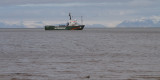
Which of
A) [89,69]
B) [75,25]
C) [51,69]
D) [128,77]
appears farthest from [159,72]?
[75,25]

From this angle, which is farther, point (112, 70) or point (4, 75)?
point (112, 70)

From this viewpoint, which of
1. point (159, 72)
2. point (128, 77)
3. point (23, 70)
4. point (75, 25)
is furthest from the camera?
point (75, 25)

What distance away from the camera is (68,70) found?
57.4 ft

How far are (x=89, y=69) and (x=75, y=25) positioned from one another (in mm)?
123884

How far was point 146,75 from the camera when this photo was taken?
616 inches

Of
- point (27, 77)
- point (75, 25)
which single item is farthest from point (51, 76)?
point (75, 25)

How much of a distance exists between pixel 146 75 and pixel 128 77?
1231 millimetres

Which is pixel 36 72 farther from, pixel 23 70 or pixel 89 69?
pixel 89 69

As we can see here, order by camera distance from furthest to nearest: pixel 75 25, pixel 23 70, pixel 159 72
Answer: pixel 75 25 → pixel 23 70 → pixel 159 72

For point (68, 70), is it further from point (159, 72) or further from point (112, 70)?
point (159, 72)

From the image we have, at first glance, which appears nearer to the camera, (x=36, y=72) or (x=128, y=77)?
(x=128, y=77)

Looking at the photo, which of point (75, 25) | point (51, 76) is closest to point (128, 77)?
point (51, 76)

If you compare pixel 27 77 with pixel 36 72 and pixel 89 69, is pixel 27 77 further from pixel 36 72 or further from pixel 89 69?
pixel 89 69

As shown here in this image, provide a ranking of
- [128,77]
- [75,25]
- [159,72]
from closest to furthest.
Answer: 1. [128,77]
2. [159,72]
3. [75,25]
